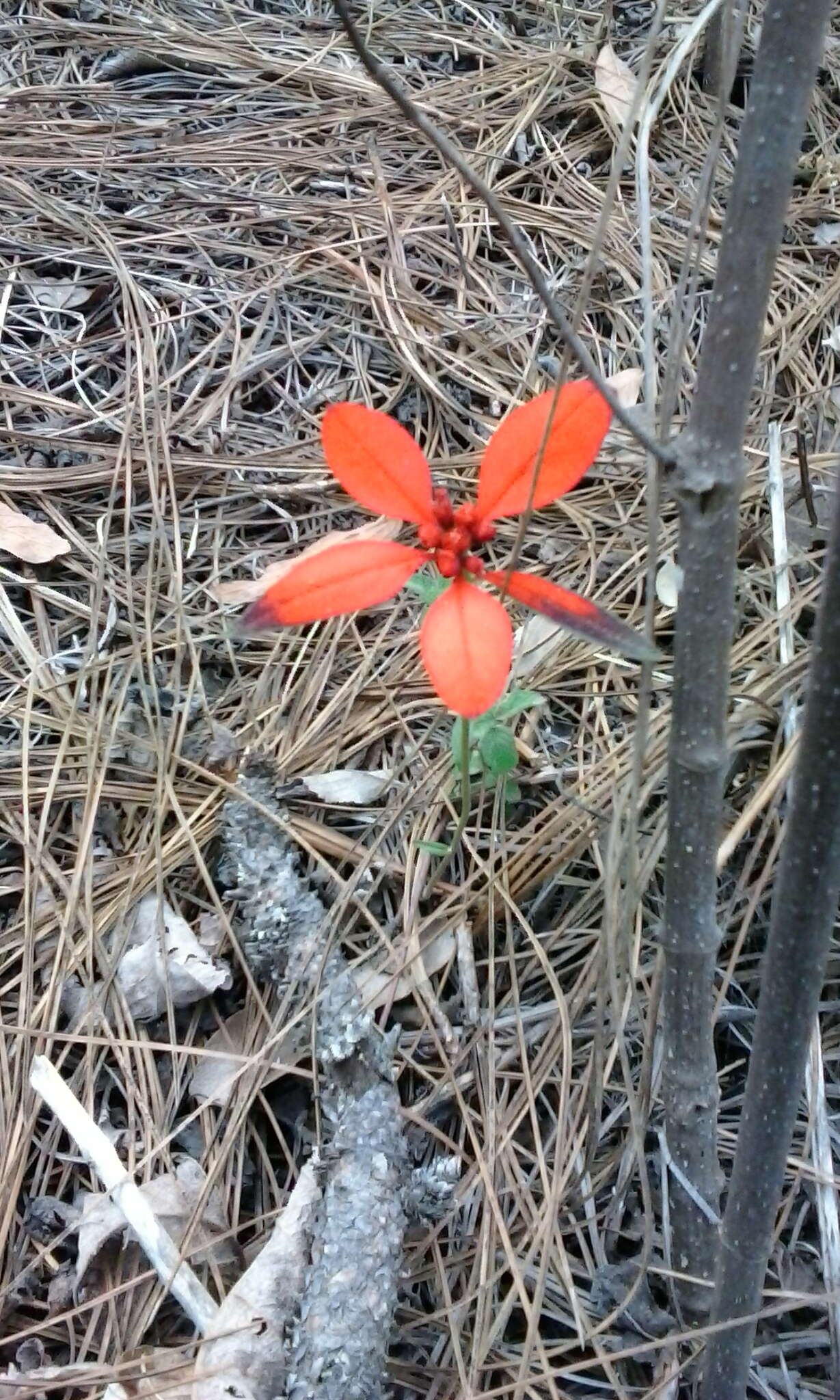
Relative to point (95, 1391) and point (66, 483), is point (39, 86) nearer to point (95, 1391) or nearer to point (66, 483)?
point (66, 483)

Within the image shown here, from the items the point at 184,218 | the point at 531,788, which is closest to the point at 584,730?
the point at 531,788

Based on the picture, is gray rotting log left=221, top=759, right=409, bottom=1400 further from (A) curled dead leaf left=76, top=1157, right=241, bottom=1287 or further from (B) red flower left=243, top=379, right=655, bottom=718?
(B) red flower left=243, top=379, right=655, bottom=718

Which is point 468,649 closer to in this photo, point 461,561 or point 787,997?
point 461,561

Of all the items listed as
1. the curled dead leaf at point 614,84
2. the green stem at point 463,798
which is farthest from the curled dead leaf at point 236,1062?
the curled dead leaf at point 614,84

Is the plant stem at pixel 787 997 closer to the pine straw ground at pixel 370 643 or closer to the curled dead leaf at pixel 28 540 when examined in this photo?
the pine straw ground at pixel 370 643

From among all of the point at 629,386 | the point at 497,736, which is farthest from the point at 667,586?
the point at 497,736

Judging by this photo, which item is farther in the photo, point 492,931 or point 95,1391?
point 492,931
